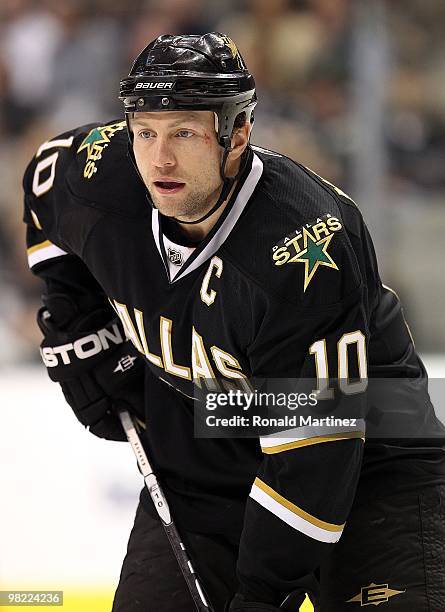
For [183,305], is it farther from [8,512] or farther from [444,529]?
[8,512]

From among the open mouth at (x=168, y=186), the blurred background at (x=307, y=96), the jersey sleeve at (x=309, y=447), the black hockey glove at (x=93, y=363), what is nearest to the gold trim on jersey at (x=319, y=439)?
the jersey sleeve at (x=309, y=447)

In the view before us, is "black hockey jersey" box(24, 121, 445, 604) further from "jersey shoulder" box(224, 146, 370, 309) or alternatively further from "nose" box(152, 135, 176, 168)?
"nose" box(152, 135, 176, 168)

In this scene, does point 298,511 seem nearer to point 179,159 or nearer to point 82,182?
point 179,159

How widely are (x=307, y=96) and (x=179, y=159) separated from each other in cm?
243

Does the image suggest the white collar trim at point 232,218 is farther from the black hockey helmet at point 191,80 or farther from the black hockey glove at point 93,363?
the black hockey glove at point 93,363

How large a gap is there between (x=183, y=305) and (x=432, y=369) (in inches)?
79.2

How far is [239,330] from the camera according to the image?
6.13 feet

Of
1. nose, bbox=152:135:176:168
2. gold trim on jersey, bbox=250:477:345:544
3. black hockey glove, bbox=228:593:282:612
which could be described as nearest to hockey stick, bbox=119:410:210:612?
black hockey glove, bbox=228:593:282:612

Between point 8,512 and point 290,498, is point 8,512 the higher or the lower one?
the lower one

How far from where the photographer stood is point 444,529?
6.62ft

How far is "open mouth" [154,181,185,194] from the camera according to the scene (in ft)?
6.08

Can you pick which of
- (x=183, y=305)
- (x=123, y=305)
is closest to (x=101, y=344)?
(x=123, y=305)

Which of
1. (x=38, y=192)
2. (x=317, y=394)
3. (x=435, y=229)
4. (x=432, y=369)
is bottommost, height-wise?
(x=432, y=369)

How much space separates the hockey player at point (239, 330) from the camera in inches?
71.7
